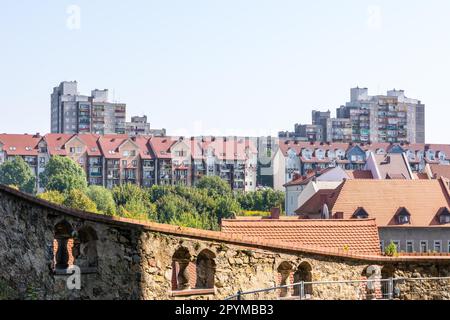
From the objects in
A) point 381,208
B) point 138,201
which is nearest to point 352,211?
point 381,208

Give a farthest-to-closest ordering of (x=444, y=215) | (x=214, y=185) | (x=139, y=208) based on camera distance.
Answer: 1. (x=214, y=185)
2. (x=139, y=208)
3. (x=444, y=215)

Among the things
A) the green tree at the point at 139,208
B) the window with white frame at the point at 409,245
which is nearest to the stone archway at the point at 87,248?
the window with white frame at the point at 409,245

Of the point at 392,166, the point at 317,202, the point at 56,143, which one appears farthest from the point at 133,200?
the point at 317,202

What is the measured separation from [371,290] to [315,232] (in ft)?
17.6

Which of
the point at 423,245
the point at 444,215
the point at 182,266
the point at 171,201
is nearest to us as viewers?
the point at 182,266

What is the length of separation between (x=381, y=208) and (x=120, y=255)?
81.4 metres

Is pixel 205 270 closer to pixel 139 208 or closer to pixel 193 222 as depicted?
pixel 193 222

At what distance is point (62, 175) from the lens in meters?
173

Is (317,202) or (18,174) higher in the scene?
(18,174)

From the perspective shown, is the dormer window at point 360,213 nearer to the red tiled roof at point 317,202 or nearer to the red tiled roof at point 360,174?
the red tiled roof at point 317,202

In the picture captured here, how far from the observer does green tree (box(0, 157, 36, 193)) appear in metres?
189

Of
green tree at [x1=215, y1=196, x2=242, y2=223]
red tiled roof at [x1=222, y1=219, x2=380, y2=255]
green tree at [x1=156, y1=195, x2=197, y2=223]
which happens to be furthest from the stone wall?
green tree at [x1=215, y1=196, x2=242, y2=223]

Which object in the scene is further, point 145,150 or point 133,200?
point 145,150

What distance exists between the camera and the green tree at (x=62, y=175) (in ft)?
561
